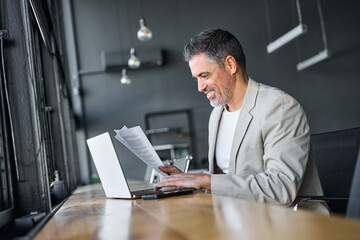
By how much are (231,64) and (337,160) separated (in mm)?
760

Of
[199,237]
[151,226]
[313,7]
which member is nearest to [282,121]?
[151,226]

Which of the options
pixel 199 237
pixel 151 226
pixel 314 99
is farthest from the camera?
pixel 314 99

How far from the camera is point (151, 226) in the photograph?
102cm

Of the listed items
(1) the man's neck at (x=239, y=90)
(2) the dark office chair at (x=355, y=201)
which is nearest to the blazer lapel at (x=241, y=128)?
(1) the man's neck at (x=239, y=90)

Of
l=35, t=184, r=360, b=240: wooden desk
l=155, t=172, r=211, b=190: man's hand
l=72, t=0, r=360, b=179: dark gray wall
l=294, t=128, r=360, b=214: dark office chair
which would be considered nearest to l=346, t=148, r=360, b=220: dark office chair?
l=35, t=184, r=360, b=240: wooden desk

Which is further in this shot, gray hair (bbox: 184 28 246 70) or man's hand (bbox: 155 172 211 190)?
gray hair (bbox: 184 28 246 70)

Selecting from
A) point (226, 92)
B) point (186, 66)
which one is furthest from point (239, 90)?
point (186, 66)

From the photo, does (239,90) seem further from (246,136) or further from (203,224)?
(203,224)

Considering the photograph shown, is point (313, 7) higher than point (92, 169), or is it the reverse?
point (313, 7)

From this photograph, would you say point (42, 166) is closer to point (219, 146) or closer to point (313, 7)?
point (219, 146)

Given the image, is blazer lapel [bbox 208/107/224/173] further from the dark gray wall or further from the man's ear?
the dark gray wall

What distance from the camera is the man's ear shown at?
217cm

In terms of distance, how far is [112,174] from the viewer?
190 cm

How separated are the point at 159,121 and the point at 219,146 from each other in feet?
22.2
